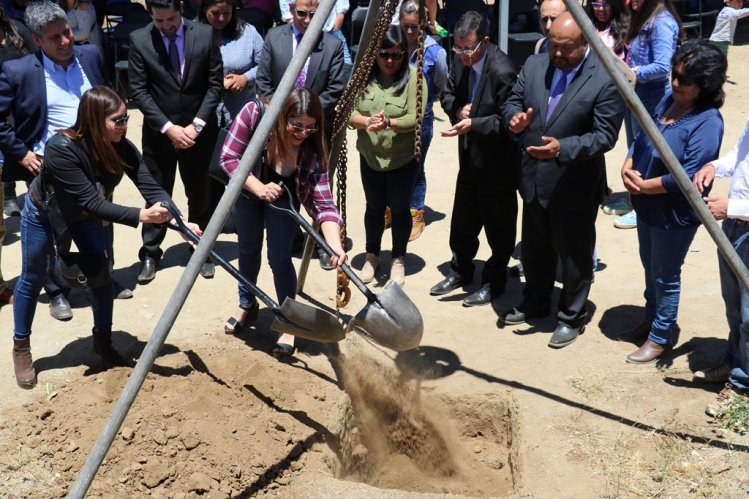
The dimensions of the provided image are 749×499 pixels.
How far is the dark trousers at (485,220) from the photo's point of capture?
624 cm

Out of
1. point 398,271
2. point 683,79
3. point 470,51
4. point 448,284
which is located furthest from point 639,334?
point 470,51

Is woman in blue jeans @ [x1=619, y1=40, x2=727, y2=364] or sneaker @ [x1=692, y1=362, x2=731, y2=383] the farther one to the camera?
sneaker @ [x1=692, y1=362, x2=731, y2=383]

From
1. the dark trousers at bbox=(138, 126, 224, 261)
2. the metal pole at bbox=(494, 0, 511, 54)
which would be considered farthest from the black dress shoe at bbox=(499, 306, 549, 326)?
the metal pole at bbox=(494, 0, 511, 54)

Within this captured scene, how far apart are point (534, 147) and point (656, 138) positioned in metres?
1.30

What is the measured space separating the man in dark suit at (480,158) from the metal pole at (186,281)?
2340mm

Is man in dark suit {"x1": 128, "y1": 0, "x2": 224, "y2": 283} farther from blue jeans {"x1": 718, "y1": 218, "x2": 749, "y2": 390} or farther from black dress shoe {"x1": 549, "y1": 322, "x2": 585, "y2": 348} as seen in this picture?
blue jeans {"x1": 718, "y1": 218, "x2": 749, "y2": 390}

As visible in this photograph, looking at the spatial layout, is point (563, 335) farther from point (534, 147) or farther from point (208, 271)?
point (208, 271)

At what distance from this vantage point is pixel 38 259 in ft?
17.6

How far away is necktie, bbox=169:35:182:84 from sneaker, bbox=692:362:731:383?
4220 millimetres

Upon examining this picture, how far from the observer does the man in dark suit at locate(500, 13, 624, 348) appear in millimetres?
5312

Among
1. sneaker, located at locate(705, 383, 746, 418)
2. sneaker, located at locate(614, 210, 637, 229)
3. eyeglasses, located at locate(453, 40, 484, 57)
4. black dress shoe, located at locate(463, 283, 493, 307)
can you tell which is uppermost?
eyeglasses, located at locate(453, 40, 484, 57)

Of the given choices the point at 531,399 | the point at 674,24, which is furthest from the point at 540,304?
the point at 674,24

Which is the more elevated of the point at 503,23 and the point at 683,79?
the point at 683,79

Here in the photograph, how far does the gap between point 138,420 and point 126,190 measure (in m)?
4.26
